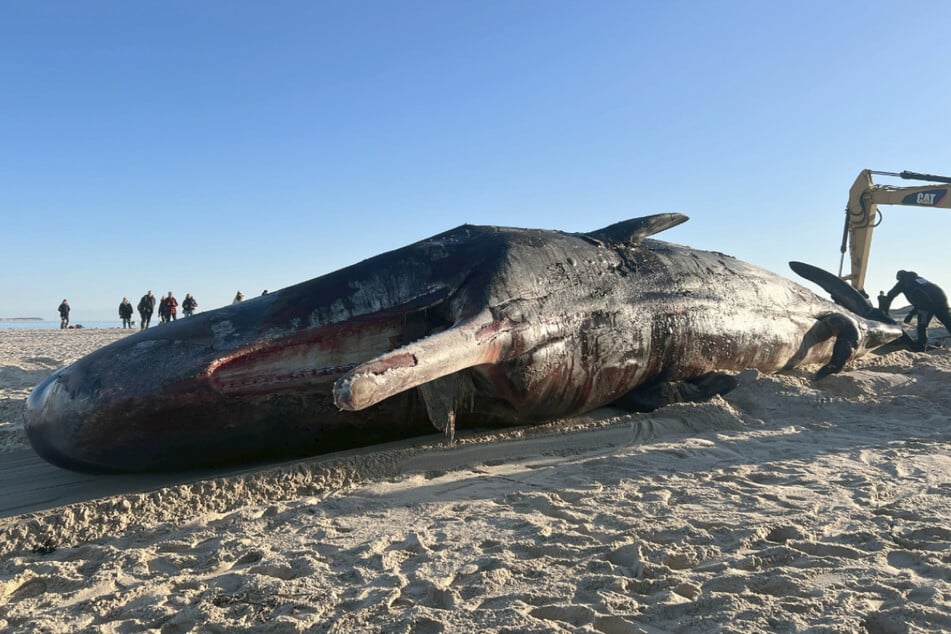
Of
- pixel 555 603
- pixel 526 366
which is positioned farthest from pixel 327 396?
pixel 555 603

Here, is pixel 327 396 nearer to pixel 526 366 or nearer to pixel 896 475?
pixel 526 366

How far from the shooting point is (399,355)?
144 inches

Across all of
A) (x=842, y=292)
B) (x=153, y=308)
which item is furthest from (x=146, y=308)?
(x=842, y=292)

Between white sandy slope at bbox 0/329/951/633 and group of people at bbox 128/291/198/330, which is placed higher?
group of people at bbox 128/291/198/330

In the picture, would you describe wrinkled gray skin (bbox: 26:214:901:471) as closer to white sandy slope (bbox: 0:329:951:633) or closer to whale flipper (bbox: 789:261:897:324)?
white sandy slope (bbox: 0:329:951:633)

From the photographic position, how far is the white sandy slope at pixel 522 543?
94.0 inches

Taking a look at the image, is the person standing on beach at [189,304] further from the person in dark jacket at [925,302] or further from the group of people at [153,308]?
the person in dark jacket at [925,302]

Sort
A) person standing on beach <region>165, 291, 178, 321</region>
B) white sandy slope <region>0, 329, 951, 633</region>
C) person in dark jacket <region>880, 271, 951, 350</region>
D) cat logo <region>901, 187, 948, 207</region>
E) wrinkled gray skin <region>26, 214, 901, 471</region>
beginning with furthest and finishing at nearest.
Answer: person standing on beach <region>165, 291, 178, 321</region>
cat logo <region>901, 187, 948, 207</region>
person in dark jacket <region>880, 271, 951, 350</region>
wrinkled gray skin <region>26, 214, 901, 471</region>
white sandy slope <region>0, 329, 951, 633</region>

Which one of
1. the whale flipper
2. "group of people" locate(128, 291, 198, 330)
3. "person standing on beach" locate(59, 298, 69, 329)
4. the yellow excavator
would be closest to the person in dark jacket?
the whale flipper

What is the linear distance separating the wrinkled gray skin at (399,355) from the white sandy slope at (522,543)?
1.16ft

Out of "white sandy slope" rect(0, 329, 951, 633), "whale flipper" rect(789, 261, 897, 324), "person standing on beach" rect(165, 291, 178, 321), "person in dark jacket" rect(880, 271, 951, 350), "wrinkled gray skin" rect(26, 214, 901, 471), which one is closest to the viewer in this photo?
"white sandy slope" rect(0, 329, 951, 633)

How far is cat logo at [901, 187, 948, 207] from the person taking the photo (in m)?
16.8

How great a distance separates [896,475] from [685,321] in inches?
86.3

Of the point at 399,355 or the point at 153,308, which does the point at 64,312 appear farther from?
the point at 399,355
